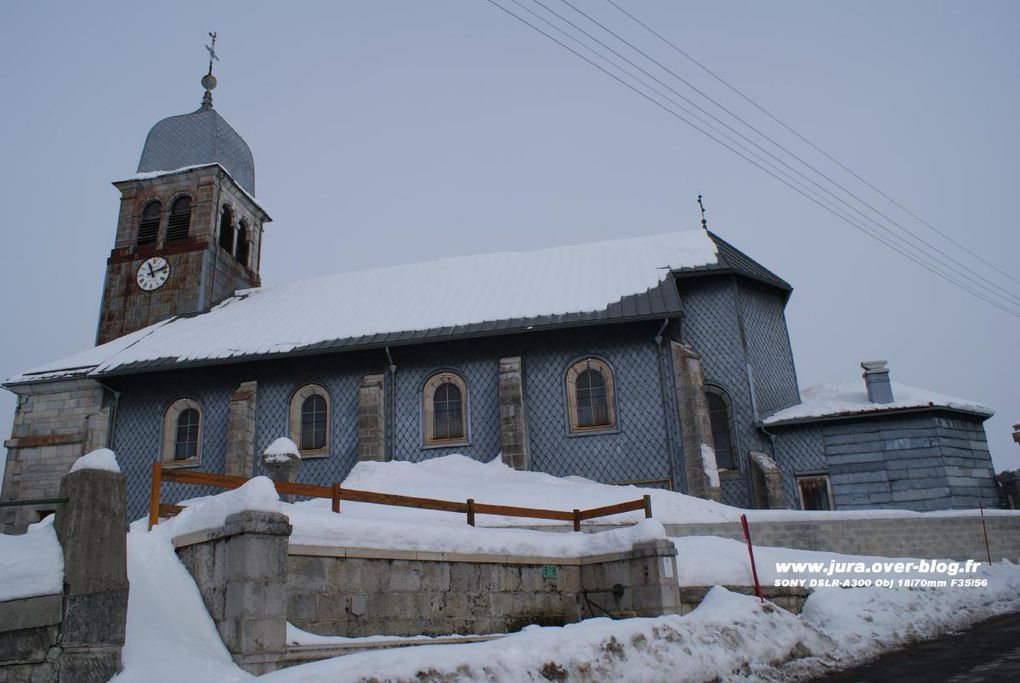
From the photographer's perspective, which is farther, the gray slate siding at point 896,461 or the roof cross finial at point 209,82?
the roof cross finial at point 209,82

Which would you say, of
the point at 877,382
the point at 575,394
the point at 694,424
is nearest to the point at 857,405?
the point at 877,382

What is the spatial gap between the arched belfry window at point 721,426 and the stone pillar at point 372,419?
8742 mm

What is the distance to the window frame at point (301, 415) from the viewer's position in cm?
2242

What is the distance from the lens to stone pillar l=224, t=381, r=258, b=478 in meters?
22.1

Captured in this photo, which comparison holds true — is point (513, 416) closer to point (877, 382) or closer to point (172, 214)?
point (877, 382)

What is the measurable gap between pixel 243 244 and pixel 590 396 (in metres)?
17.5

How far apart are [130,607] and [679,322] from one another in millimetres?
16371

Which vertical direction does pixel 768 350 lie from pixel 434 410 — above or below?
above

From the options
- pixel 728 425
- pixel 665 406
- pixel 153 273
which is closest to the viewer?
pixel 665 406

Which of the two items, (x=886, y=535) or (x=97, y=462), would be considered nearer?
(x=97, y=462)

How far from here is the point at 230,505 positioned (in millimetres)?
8555

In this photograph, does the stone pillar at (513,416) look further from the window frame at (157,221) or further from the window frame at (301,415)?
the window frame at (157,221)

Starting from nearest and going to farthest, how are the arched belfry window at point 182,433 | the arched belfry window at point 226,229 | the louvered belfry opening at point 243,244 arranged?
the arched belfry window at point 182,433, the arched belfry window at point 226,229, the louvered belfry opening at point 243,244

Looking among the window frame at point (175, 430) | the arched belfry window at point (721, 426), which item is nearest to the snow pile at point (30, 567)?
the window frame at point (175, 430)
